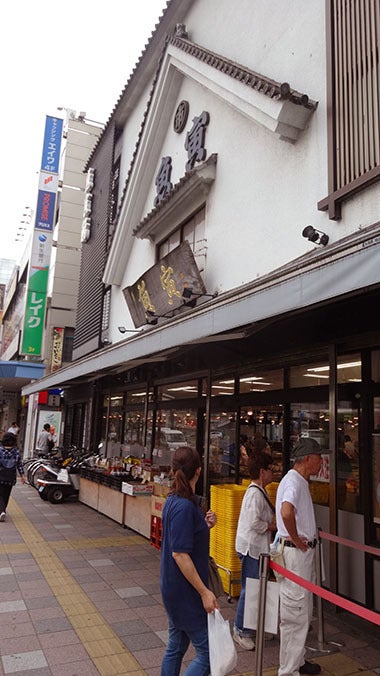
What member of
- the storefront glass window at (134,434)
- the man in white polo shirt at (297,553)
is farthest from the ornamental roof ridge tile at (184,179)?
the man in white polo shirt at (297,553)

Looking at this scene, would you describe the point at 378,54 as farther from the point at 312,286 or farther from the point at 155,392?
the point at 155,392

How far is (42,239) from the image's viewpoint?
23.4 m

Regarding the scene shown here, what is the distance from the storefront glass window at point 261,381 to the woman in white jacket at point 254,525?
2.30 meters

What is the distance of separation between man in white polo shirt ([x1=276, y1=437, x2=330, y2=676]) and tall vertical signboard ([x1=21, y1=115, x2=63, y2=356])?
20.7 m

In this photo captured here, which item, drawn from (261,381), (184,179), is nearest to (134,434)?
(261,381)

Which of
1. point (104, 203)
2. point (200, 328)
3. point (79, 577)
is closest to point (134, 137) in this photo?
point (104, 203)

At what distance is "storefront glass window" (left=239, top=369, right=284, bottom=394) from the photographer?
7.19m

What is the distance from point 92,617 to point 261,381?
3950mm

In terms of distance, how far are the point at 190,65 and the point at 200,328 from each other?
259 inches

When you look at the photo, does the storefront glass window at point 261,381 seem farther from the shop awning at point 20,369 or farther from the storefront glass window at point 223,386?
the shop awning at point 20,369

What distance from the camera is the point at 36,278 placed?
23.8 metres

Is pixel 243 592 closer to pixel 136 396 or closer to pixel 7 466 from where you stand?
pixel 7 466

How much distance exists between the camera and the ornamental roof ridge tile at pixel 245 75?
6.12 metres

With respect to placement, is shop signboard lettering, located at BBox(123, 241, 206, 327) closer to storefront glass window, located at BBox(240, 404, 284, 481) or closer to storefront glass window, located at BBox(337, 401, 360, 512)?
storefront glass window, located at BBox(240, 404, 284, 481)
